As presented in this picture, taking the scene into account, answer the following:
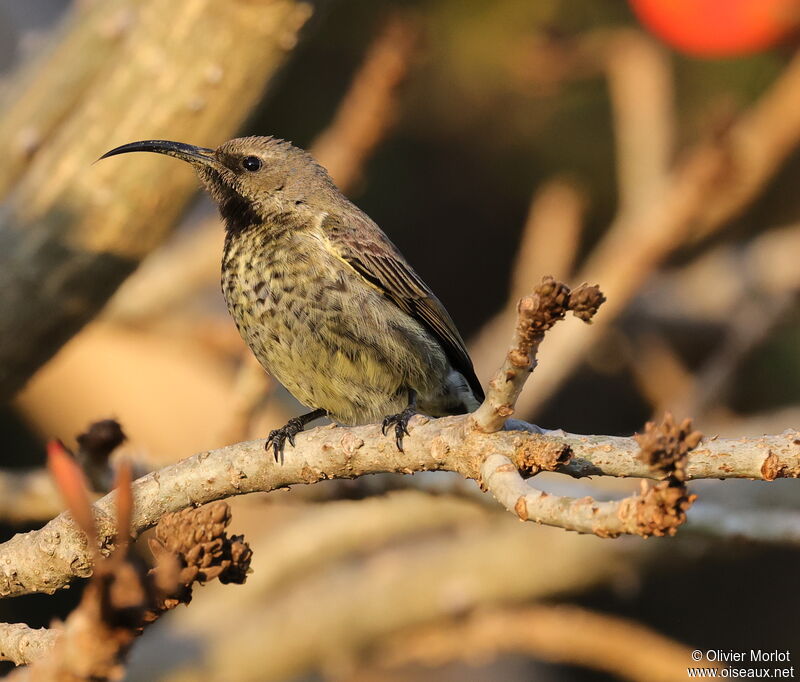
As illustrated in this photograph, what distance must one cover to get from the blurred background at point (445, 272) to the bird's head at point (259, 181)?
0.21 metres

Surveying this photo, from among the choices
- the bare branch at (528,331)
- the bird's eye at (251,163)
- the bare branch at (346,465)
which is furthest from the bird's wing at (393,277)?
the bare branch at (528,331)

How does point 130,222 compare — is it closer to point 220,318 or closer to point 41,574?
point 41,574

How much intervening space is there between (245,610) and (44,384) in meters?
2.31

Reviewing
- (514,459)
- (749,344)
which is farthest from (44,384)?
(514,459)

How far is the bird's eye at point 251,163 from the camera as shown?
442 centimetres

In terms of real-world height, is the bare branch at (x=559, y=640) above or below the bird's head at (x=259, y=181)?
below

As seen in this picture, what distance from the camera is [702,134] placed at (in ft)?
22.8

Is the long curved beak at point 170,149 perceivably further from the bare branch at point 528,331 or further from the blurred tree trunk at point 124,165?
the bare branch at point 528,331

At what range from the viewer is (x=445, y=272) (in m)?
8.20

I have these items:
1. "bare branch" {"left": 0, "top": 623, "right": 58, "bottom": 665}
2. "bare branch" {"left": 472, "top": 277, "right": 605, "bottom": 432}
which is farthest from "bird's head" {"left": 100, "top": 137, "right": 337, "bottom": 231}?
"bare branch" {"left": 0, "top": 623, "right": 58, "bottom": 665}

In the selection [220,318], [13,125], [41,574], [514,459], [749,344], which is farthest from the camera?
[220,318]

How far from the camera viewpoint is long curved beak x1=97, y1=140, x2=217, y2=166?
3.90 meters

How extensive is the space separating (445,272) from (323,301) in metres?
4.38

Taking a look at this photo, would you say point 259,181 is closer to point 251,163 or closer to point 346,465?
point 251,163
